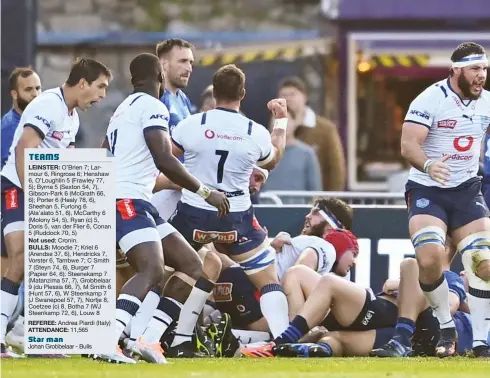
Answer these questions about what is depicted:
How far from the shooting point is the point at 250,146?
544 inches

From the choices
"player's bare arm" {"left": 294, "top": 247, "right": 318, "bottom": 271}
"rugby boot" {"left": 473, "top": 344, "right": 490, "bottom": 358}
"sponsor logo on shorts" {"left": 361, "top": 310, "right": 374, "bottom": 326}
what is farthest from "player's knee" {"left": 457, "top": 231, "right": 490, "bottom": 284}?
"player's bare arm" {"left": 294, "top": 247, "right": 318, "bottom": 271}

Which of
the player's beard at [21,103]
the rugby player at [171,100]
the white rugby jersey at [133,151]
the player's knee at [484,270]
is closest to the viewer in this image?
the white rugby jersey at [133,151]

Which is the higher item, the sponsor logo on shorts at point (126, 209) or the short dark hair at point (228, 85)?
the short dark hair at point (228, 85)

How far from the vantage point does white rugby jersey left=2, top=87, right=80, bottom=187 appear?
1318 cm

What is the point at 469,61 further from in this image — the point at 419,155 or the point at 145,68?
the point at 145,68

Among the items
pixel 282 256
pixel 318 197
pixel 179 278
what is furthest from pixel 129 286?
pixel 318 197

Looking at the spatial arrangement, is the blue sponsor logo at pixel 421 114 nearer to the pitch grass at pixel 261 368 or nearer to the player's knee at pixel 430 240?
the player's knee at pixel 430 240

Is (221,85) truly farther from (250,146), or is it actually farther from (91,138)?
(91,138)

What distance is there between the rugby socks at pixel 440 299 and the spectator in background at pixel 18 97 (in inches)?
138

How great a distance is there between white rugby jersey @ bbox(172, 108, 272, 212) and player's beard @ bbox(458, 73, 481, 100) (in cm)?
145

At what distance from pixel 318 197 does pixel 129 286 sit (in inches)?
164

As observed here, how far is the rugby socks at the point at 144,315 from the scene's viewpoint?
1359 centimetres

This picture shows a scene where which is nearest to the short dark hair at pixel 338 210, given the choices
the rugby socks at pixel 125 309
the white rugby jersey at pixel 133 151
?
the white rugby jersey at pixel 133 151

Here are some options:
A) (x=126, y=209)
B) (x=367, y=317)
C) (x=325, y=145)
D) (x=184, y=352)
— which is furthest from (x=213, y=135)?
(x=325, y=145)
